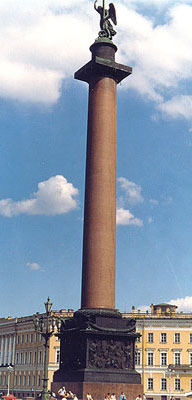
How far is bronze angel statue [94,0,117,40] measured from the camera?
3070 centimetres

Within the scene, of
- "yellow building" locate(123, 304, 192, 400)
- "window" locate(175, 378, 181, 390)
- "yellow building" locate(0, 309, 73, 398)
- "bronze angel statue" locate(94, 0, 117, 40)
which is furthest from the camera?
"yellow building" locate(0, 309, 73, 398)

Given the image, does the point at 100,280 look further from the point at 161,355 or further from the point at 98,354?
the point at 161,355

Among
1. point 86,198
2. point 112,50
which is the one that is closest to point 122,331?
point 86,198

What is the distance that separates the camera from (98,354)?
1005 inches

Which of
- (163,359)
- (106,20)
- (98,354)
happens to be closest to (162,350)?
(163,359)

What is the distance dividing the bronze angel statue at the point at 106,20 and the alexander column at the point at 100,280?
41 centimetres

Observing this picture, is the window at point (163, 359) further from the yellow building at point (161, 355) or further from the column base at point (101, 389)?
the column base at point (101, 389)

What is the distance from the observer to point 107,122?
Answer: 28844 mm

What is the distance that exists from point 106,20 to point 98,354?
54.2ft

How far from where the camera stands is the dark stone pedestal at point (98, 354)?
985 inches

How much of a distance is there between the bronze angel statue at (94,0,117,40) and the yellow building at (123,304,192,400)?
42.6 m

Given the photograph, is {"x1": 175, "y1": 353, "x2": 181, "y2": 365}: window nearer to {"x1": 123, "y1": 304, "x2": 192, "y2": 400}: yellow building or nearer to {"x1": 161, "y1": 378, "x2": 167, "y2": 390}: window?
{"x1": 123, "y1": 304, "x2": 192, "y2": 400}: yellow building

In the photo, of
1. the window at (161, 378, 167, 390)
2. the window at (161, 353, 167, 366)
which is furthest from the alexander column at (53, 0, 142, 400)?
the window at (161, 378, 167, 390)

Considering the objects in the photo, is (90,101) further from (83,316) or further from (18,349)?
(18,349)
